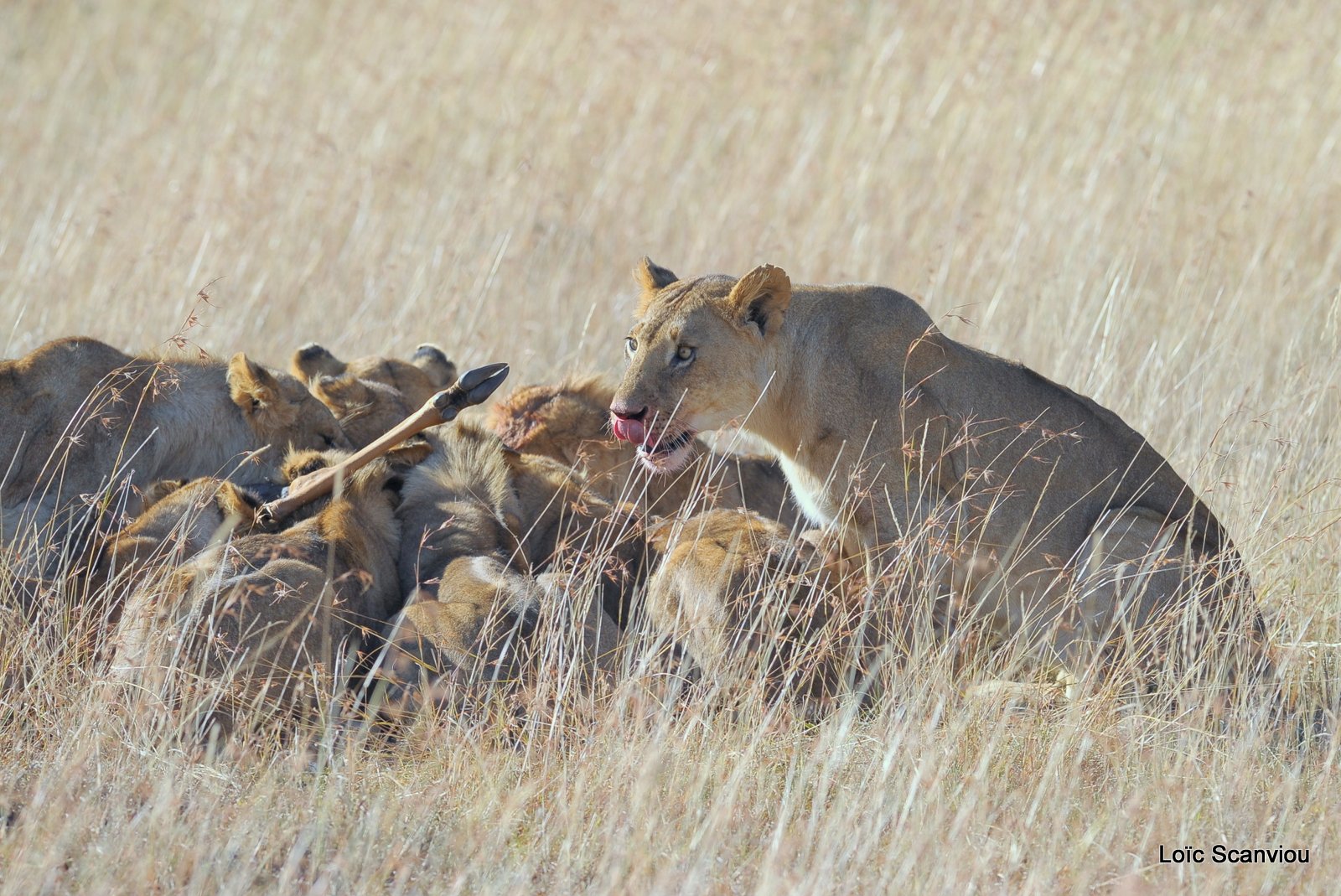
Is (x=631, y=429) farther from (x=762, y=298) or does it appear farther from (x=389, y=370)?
(x=389, y=370)

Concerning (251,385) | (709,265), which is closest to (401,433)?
(251,385)

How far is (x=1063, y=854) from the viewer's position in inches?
147

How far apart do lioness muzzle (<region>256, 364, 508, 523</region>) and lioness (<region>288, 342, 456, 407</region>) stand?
120 centimetres

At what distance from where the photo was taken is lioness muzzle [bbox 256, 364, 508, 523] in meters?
5.08

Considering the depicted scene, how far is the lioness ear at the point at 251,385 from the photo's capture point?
19.2 ft

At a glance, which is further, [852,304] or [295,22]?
[295,22]

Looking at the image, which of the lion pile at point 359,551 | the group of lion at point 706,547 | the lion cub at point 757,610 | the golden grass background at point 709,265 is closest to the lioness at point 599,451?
the lion pile at point 359,551

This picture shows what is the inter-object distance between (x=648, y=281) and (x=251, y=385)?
5.60ft

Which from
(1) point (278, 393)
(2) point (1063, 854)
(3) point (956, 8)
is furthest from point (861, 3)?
(2) point (1063, 854)

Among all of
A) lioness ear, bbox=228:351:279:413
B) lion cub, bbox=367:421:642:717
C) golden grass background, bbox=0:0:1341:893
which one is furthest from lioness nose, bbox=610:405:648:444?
lioness ear, bbox=228:351:279:413

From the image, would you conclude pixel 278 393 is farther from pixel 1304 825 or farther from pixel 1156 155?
pixel 1156 155

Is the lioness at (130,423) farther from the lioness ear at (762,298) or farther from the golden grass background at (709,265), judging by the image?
the lioness ear at (762,298)

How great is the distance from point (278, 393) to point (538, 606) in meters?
1.74

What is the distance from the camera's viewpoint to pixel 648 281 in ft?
17.3
